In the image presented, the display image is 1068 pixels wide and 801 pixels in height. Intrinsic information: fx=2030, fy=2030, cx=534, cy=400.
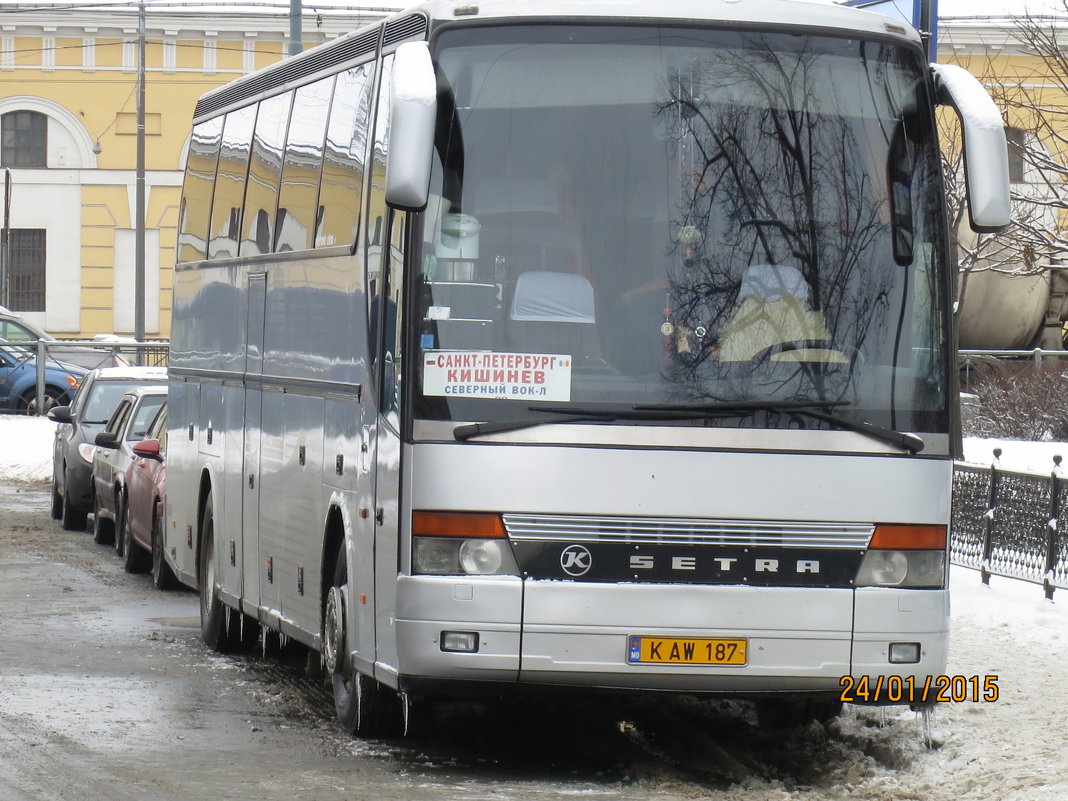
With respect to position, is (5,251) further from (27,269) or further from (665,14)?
(665,14)

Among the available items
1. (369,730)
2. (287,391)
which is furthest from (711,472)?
(287,391)

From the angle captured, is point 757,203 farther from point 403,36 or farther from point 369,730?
point 369,730

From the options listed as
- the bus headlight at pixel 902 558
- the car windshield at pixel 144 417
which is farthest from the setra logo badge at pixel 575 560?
the car windshield at pixel 144 417

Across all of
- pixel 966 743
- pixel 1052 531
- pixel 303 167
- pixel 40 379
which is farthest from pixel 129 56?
pixel 966 743

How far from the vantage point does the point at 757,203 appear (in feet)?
26.9

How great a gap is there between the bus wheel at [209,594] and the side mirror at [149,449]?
3315 millimetres

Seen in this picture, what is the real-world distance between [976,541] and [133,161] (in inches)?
1556

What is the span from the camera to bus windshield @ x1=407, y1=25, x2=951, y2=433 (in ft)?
26.2

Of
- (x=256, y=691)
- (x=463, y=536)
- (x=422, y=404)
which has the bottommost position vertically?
(x=256, y=691)

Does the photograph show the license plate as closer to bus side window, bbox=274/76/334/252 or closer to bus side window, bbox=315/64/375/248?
bus side window, bbox=315/64/375/248

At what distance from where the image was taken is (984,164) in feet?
26.2

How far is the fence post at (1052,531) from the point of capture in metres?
13.2

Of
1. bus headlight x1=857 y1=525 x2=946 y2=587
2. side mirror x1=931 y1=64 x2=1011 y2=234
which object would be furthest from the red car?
side mirror x1=931 y1=64 x2=1011 y2=234

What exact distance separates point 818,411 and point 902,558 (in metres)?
0.70
